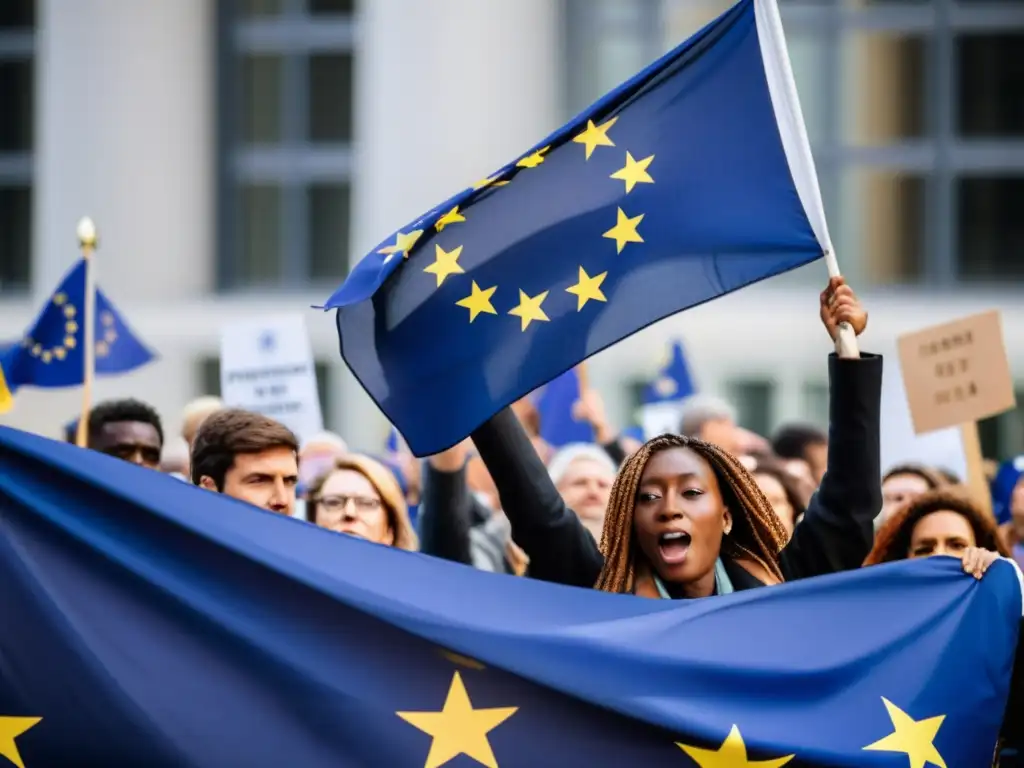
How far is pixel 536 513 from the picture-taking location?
4203 mm

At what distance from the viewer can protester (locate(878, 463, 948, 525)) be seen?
21.8 ft

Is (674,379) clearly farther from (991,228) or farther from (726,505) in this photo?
(991,228)

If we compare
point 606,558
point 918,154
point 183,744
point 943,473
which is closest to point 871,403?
point 606,558

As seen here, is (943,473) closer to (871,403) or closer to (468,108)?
(871,403)

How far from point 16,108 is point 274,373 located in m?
12.2

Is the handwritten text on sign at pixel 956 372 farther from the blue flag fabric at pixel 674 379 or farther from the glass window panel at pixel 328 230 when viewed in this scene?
the glass window panel at pixel 328 230

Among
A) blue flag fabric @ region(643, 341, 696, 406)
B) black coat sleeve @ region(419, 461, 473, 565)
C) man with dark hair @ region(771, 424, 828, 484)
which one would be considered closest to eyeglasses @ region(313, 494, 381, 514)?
black coat sleeve @ region(419, 461, 473, 565)

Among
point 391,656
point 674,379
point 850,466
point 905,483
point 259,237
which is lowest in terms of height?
point 391,656

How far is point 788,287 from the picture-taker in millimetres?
17781

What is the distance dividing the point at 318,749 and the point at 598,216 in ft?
4.82

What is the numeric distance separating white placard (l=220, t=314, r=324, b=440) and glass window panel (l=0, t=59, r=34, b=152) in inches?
468

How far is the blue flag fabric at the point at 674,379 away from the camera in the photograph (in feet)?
35.4

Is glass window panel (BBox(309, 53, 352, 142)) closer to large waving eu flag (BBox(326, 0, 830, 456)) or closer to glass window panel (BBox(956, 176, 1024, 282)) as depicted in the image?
glass window panel (BBox(956, 176, 1024, 282))

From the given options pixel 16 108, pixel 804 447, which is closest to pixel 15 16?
pixel 16 108
